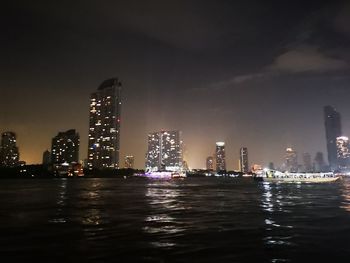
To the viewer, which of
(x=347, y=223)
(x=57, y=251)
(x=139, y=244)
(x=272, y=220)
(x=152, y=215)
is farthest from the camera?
(x=152, y=215)

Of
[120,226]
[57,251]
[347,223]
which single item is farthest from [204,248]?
[347,223]

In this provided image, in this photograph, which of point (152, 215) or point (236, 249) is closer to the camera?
point (236, 249)

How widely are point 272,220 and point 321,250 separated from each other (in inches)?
590

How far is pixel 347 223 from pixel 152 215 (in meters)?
21.2

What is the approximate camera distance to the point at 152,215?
4238 centimetres

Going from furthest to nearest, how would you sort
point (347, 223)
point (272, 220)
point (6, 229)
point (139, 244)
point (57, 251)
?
point (272, 220)
point (347, 223)
point (6, 229)
point (139, 244)
point (57, 251)

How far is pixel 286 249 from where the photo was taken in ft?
75.7

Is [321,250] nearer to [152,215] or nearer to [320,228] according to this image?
[320,228]

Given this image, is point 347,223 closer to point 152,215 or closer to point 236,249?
point 236,249

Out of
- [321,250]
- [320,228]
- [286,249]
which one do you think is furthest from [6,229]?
[320,228]

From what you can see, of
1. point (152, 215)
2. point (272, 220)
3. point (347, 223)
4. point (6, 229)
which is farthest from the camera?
point (152, 215)

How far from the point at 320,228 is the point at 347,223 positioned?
514 centimetres

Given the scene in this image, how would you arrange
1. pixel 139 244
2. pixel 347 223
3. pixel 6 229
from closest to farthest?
pixel 139 244, pixel 6 229, pixel 347 223

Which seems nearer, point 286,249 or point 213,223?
point 286,249
